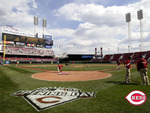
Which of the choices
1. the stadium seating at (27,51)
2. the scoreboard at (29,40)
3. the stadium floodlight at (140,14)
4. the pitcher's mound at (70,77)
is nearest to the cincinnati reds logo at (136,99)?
the pitcher's mound at (70,77)

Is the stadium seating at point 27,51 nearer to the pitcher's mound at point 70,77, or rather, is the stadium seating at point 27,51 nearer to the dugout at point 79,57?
the dugout at point 79,57

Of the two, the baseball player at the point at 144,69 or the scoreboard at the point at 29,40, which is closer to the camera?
the baseball player at the point at 144,69

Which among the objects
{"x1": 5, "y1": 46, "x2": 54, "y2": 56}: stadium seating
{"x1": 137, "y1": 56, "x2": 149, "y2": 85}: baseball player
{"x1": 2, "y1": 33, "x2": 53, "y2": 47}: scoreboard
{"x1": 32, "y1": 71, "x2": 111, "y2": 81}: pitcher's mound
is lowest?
{"x1": 32, "y1": 71, "x2": 111, "y2": 81}: pitcher's mound

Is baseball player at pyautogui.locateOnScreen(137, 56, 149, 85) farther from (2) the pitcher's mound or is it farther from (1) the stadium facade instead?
(1) the stadium facade

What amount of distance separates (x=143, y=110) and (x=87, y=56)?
283 feet

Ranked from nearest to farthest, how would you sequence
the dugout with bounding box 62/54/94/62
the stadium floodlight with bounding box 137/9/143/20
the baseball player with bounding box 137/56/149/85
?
the baseball player with bounding box 137/56/149/85 → the stadium floodlight with bounding box 137/9/143/20 → the dugout with bounding box 62/54/94/62

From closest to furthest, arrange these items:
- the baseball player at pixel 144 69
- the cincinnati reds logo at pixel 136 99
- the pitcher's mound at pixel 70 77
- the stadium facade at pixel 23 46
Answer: the cincinnati reds logo at pixel 136 99
the baseball player at pixel 144 69
the pitcher's mound at pixel 70 77
the stadium facade at pixel 23 46

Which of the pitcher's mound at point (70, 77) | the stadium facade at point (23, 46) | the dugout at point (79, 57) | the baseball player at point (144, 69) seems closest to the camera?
the baseball player at point (144, 69)

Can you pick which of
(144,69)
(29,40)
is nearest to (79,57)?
(29,40)

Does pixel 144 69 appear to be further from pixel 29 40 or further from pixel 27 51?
pixel 29 40

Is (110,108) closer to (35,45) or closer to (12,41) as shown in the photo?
(12,41)

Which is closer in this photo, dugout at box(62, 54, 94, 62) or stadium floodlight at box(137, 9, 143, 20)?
stadium floodlight at box(137, 9, 143, 20)

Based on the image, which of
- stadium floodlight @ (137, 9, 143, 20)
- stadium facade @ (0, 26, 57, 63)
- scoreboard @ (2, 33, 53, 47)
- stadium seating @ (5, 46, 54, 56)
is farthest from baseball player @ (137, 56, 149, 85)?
scoreboard @ (2, 33, 53, 47)

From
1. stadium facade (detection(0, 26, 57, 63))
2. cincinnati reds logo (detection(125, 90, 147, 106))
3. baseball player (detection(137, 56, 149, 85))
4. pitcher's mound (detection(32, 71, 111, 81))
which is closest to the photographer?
cincinnati reds logo (detection(125, 90, 147, 106))
